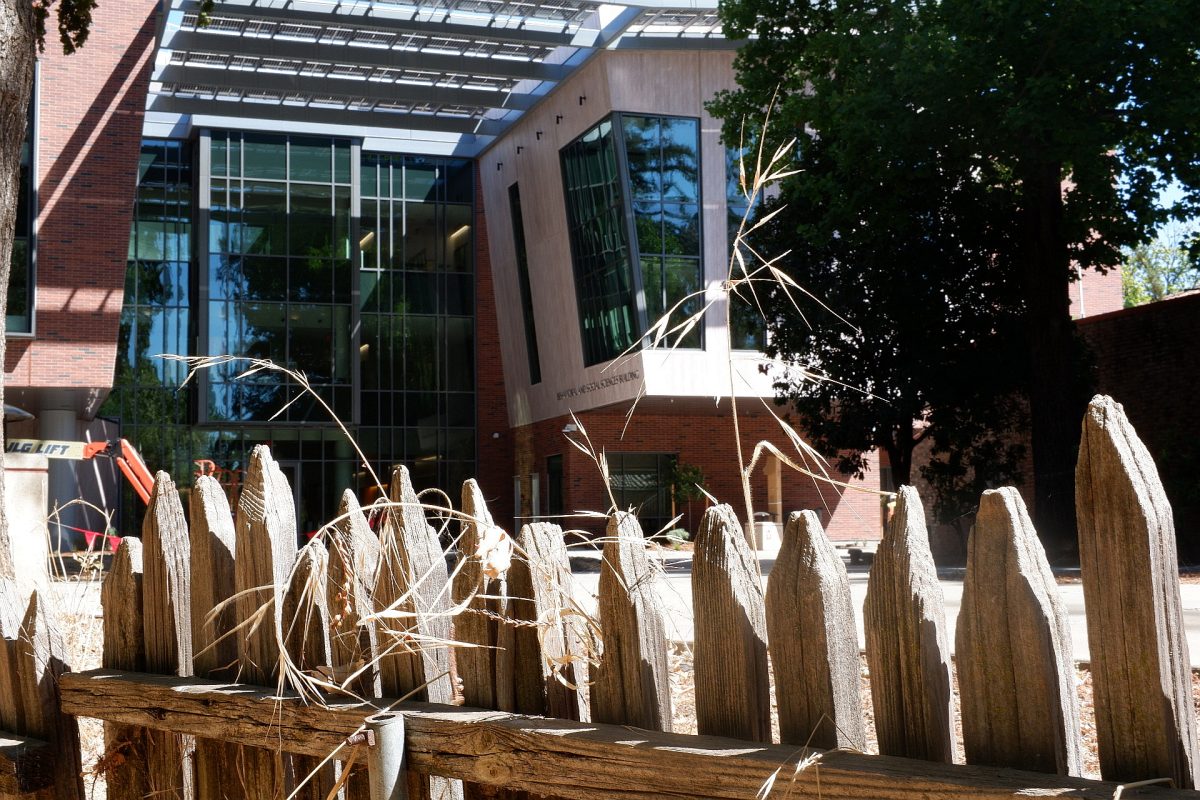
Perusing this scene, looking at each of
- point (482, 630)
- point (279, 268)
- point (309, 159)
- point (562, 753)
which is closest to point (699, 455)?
point (279, 268)

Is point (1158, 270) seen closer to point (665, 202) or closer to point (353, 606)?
point (665, 202)

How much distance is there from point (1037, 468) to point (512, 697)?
1962 cm

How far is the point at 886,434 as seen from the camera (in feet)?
76.8

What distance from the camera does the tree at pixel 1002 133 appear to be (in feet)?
53.6

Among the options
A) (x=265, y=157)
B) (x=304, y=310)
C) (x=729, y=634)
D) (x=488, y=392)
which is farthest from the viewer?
(x=488, y=392)

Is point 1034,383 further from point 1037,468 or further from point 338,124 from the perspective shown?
point 338,124

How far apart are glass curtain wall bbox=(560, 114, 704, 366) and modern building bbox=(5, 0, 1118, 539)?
78 mm

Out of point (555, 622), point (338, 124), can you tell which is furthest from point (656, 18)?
point (555, 622)

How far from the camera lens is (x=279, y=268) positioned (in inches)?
1448

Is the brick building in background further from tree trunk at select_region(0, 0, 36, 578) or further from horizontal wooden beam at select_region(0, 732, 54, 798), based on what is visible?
horizontal wooden beam at select_region(0, 732, 54, 798)

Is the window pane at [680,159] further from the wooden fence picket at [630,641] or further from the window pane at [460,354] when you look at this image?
the wooden fence picket at [630,641]

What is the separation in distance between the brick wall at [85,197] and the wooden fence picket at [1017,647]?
2348cm

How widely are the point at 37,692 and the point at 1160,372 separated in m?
24.1

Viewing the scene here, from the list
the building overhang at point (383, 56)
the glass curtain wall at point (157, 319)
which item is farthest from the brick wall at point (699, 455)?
the glass curtain wall at point (157, 319)
